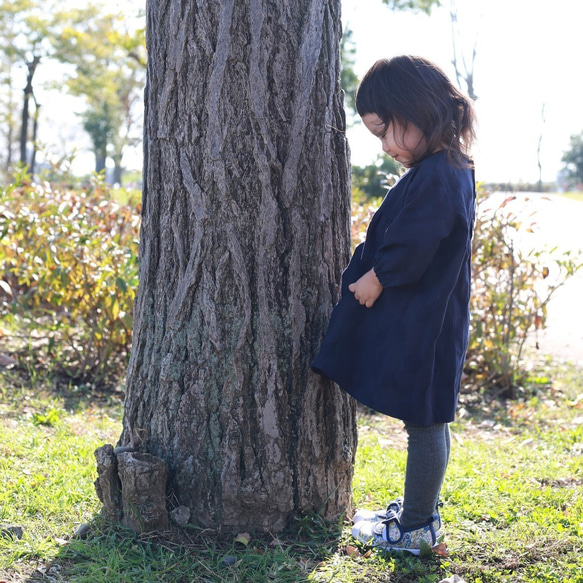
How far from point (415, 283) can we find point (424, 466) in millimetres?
607

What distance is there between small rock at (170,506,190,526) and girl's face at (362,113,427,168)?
4.49ft

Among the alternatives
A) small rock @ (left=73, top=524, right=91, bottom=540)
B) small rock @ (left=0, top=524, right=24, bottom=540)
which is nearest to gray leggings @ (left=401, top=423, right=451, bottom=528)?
small rock @ (left=73, top=524, right=91, bottom=540)

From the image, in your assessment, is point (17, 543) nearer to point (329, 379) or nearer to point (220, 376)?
point (220, 376)

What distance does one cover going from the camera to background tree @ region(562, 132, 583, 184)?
153ft

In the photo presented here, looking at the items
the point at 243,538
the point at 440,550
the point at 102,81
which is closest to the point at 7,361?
the point at 243,538

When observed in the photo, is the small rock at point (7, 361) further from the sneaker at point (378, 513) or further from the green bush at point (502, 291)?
the green bush at point (502, 291)

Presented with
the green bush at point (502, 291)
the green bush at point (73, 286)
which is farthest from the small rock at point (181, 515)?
the green bush at point (502, 291)

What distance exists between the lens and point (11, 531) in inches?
91.0

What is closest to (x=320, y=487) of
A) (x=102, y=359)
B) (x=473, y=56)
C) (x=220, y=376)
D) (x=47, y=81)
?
(x=220, y=376)

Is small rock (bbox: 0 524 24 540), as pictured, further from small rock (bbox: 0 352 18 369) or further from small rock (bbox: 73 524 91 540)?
small rock (bbox: 0 352 18 369)

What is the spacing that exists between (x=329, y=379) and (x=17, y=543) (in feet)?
3.81

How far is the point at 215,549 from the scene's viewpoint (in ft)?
7.36

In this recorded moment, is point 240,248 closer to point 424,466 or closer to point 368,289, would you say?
point 368,289

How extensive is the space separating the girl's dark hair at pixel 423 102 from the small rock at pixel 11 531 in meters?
1.81
